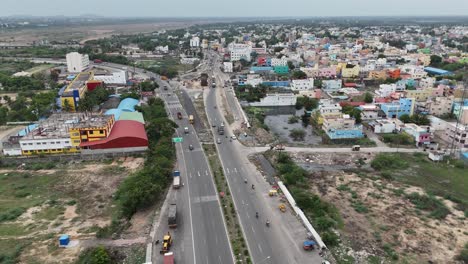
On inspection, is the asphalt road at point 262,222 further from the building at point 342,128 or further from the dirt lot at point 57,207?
the building at point 342,128

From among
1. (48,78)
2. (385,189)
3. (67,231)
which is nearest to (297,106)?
(385,189)

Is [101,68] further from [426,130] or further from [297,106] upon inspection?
[426,130]

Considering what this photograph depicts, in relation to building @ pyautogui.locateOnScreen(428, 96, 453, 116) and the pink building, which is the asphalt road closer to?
building @ pyautogui.locateOnScreen(428, 96, 453, 116)

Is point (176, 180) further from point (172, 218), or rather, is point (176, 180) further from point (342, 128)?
point (342, 128)

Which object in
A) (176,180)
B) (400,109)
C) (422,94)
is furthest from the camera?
(422,94)

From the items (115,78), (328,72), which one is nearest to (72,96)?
(115,78)
